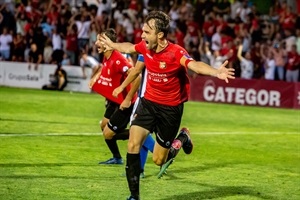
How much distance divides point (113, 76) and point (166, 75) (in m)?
3.52

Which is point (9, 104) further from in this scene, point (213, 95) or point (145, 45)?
point (145, 45)

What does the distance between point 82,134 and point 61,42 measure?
654 inches

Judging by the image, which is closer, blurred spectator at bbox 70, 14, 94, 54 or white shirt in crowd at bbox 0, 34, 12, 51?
blurred spectator at bbox 70, 14, 94, 54

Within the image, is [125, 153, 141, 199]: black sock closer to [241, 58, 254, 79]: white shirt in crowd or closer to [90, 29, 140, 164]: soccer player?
[90, 29, 140, 164]: soccer player

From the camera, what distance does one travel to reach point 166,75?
1040 cm

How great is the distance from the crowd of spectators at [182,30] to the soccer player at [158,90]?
64.0ft

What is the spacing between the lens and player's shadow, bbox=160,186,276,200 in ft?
35.7

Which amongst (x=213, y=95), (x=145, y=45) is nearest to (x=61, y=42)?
(x=213, y=95)

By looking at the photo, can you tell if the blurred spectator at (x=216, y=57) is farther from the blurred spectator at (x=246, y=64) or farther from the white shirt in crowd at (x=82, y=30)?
the white shirt in crowd at (x=82, y=30)

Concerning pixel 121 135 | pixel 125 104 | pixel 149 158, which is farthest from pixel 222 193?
pixel 149 158

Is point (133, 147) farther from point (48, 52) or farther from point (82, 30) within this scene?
point (48, 52)

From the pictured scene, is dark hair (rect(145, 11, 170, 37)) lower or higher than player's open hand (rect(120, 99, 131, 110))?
higher

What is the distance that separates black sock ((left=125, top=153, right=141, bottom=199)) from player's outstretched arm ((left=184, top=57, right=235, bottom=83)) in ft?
4.39

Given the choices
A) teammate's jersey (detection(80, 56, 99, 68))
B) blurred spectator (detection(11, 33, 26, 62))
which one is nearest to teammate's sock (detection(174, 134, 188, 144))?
teammate's jersey (detection(80, 56, 99, 68))
